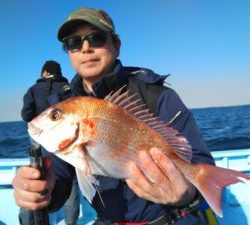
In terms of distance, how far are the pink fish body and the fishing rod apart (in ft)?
0.34

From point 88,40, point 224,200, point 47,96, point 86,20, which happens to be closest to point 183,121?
point 88,40

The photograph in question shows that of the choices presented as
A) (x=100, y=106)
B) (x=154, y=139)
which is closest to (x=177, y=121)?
(x=154, y=139)

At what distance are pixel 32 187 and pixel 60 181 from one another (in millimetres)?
757

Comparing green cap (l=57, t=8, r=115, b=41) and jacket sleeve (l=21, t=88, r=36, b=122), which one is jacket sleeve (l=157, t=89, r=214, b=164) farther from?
jacket sleeve (l=21, t=88, r=36, b=122)

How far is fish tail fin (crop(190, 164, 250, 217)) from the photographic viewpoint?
2.16 metres

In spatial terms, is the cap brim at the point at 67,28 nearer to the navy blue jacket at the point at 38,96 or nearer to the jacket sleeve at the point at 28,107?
the navy blue jacket at the point at 38,96

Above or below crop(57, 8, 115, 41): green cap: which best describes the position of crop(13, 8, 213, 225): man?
below

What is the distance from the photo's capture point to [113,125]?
7.39 ft

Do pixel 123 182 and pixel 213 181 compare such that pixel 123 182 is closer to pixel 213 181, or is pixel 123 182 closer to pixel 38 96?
pixel 213 181

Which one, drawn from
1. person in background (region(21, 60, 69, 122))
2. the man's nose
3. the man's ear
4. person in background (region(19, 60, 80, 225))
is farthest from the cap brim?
person in background (region(21, 60, 69, 122))

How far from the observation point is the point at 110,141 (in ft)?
7.23

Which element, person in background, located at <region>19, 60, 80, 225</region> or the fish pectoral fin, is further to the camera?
person in background, located at <region>19, 60, 80, 225</region>

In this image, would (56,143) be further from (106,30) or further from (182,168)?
(106,30)

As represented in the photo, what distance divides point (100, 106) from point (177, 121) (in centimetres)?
75
